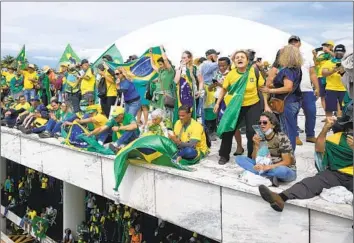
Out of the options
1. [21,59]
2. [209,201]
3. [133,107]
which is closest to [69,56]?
[21,59]

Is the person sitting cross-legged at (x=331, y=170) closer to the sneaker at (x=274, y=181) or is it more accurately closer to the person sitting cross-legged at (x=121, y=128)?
the sneaker at (x=274, y=181)

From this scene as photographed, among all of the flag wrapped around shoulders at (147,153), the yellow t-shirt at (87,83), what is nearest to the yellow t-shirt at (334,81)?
the flag wrapped around shoulders at (147,153)

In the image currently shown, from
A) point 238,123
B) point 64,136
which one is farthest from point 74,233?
point 238,123

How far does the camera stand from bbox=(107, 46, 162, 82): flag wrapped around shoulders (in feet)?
24.5

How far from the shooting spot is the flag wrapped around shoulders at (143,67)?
7.46 meters

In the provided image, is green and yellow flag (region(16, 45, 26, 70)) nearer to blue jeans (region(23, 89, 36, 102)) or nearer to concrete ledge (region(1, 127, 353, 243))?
blue jeans (region(23, 89, 36, 102))

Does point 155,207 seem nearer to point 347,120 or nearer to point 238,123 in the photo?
point 238,123

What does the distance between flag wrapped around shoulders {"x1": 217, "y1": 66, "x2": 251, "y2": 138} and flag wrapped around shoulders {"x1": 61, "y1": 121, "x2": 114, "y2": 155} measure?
2003 mm

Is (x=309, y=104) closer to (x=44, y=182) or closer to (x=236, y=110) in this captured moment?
(x=236, y=110)

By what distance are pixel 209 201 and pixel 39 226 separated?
7.19 metres

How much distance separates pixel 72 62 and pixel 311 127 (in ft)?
23.3

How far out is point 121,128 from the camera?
6.29 metres

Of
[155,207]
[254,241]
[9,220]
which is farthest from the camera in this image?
[9,220]

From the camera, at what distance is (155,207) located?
550 cm
